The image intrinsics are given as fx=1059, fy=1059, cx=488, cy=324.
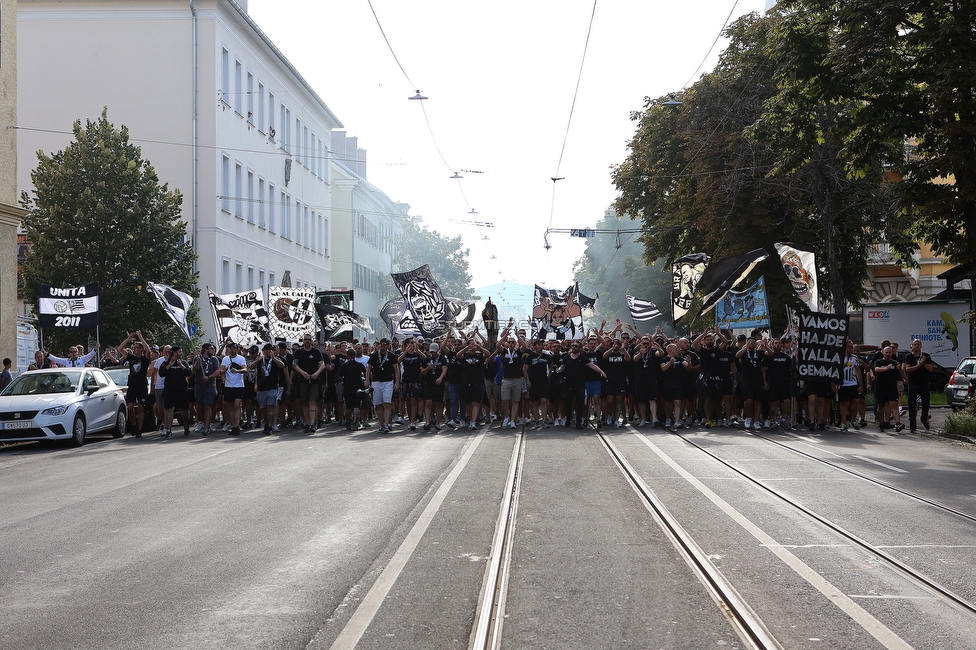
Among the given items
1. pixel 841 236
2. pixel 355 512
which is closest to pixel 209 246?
pixel 841 236

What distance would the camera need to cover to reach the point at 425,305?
29109 mm

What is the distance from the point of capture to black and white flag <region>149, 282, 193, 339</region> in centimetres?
2470

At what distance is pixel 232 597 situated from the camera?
6500mm

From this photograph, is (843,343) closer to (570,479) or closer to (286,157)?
(570,479)

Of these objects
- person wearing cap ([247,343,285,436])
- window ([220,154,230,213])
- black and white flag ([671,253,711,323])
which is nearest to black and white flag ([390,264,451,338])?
black and white flag ([671,253,711,323])

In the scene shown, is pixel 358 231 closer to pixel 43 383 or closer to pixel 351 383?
pixel 351 383

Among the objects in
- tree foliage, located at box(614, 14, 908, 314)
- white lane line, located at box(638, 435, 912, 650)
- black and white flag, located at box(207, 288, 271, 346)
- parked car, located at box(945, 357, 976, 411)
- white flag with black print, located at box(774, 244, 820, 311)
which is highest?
tree foliage, located at box(614, 14, 908, 314)

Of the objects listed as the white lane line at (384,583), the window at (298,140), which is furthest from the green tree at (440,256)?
the white lane line at (384,583)

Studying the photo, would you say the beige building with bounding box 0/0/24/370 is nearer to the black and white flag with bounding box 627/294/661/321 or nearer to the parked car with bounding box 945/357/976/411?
the black and white flag with bounding box 627/294/661/321

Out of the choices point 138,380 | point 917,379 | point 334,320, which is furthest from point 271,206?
point 917,379

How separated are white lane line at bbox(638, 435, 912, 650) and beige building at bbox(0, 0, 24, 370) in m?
21.7

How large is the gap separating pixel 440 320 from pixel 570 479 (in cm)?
1710

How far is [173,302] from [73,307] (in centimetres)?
260

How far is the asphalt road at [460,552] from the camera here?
5.77 m
